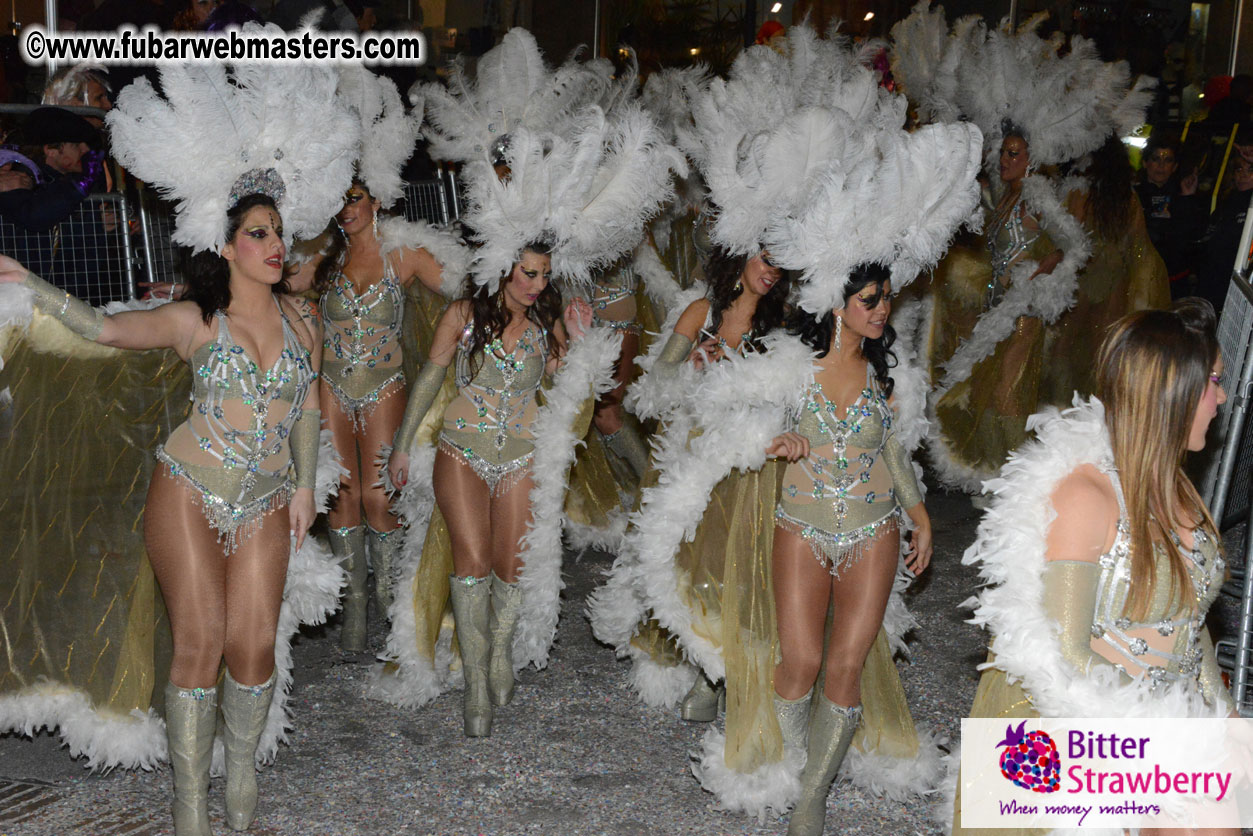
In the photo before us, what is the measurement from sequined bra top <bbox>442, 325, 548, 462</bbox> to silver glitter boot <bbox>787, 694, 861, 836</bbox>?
138cm

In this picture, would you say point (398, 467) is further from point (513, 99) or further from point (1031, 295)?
point (1031, 295)

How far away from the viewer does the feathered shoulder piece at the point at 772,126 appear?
387cm

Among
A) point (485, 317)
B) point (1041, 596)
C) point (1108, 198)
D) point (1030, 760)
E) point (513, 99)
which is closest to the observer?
point (1041, 596)

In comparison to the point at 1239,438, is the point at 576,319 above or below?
above

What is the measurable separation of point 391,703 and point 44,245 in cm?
227

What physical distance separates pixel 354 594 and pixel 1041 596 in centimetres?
315

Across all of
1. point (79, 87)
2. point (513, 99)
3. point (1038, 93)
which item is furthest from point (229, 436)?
point (1038, 93)

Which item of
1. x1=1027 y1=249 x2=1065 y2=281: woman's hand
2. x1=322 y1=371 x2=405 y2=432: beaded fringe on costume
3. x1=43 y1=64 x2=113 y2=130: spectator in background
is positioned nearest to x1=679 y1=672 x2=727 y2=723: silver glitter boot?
x1=322 y1=371 x2=405 y2=432: beaded fringe on costume

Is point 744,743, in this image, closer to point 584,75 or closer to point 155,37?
point 584,75

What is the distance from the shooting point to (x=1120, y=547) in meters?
2.45

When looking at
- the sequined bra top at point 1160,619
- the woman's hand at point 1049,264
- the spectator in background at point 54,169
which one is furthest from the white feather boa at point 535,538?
the woman's hand at point 1049,264

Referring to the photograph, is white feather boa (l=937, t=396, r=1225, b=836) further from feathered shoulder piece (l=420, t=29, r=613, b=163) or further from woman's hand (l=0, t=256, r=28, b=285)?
feathered shoulder piece (l=420, t=29, r=613, b=163)

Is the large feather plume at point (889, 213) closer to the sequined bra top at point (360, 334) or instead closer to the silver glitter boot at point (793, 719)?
the silver glitter boot at point (793, 719)

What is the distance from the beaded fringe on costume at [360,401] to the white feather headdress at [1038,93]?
399 centimetres
